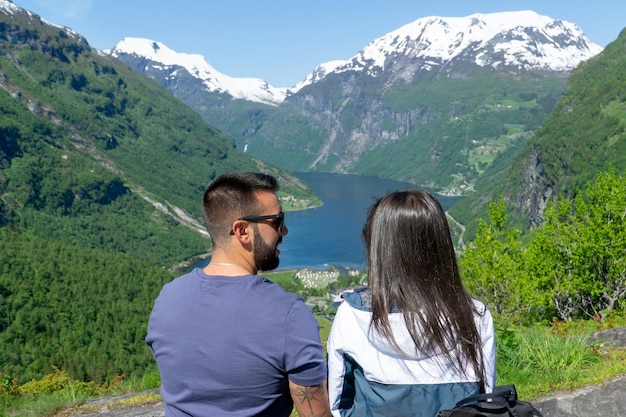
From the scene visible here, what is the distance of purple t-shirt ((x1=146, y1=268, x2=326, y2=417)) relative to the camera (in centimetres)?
328

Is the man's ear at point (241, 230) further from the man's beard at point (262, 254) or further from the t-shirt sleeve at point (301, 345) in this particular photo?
the t-shirt sleeve at point (301, 345)

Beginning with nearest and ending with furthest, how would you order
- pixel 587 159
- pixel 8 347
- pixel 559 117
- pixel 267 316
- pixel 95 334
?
pixel 267 316, pixel 8 347, pixel 95 334, pixel 587 159, pixel 559 117

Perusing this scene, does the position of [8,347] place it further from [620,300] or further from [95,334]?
[620,300]

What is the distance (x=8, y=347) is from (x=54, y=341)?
244 inches

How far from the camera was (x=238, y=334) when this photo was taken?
3316 millimetres

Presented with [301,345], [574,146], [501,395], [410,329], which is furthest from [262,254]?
[574,146]

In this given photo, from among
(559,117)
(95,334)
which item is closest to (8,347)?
(95,334)

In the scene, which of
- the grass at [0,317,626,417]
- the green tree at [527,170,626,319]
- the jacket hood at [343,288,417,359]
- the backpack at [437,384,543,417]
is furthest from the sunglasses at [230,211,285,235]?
the green tree at [527,170,626,319]

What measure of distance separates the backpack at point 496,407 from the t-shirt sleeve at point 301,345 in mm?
803

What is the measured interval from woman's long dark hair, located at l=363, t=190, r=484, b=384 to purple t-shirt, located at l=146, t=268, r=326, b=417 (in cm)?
56

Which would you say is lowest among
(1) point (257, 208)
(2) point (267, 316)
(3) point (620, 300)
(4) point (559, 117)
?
(3) point (620, 300)

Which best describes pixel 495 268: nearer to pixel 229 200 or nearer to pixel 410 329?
A: pixel 410 329

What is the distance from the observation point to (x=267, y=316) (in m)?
3.28

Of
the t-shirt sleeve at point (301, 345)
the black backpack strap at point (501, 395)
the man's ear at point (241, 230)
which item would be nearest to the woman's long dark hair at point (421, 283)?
the black backpack strap at point (501, 395)
